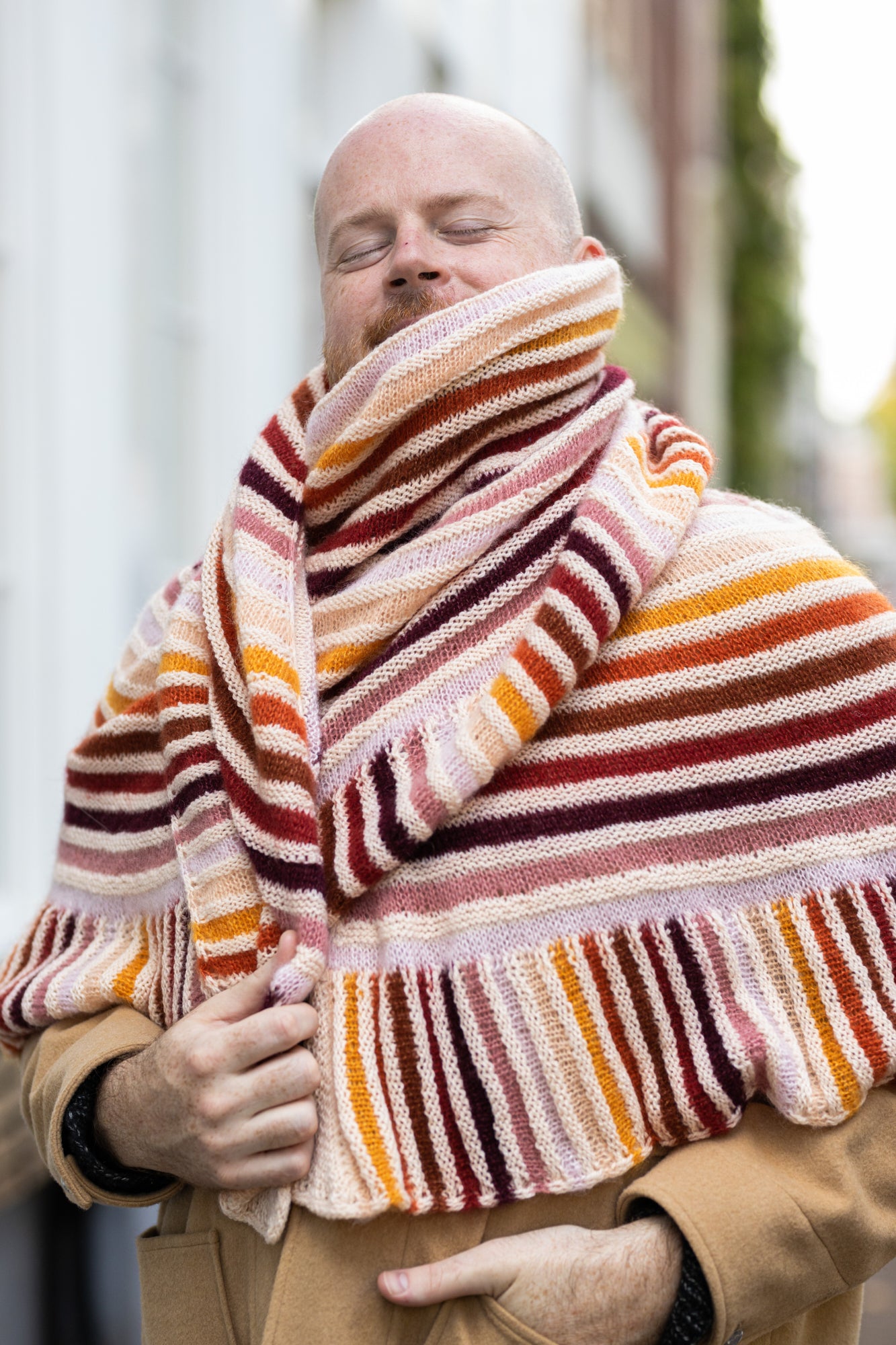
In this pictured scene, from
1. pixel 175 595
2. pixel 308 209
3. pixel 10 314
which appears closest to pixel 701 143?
pixel 308 209

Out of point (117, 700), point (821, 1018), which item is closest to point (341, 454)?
point (117, 700)

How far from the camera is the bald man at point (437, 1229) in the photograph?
1358 millimetres

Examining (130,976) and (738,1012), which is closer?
(738,1012)

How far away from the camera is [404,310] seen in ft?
5.57

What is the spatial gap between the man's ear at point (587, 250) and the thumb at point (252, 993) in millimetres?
1050

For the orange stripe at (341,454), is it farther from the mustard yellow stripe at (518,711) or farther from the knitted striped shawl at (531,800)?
the mustard yellow stripe at (518,711)

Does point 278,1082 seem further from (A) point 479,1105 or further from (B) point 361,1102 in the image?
(A) point 479,1105

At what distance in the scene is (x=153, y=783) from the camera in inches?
67.6

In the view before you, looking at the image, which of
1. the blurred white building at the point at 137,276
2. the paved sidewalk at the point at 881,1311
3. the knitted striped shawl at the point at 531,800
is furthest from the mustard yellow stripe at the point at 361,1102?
the paved sidewalk at the point at 881,1311

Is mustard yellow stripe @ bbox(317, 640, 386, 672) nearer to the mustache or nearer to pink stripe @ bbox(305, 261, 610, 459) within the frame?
pink stripe @ bbox(305, 261, 610, 459)

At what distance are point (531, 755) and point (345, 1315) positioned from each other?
2.07 ft

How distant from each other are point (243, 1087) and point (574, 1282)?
0.40 metres

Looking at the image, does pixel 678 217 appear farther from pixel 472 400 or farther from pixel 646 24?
pixel 472 400

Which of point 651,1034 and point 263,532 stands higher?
point 263,532
